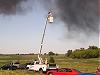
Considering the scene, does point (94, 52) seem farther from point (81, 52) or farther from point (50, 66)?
point (50, 66)

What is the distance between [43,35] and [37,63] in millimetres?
5133

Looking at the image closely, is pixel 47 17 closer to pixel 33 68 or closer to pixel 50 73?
pixel 33 68

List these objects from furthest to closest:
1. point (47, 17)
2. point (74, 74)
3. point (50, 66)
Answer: point (47, 17)
point (50, 66)
point (74, 74)

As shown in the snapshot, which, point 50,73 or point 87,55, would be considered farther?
point 87,55

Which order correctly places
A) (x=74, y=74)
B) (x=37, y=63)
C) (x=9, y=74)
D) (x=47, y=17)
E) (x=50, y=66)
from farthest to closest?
(x=37, y=63) < (x=47, y=17) < (x=50, y=66) < (x=9, y=74) < (x=74, y=74)

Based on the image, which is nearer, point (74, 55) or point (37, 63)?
point (37, 63)

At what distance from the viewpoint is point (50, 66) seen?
43219 mm

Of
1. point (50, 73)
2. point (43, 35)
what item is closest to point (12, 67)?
point (43, 35)

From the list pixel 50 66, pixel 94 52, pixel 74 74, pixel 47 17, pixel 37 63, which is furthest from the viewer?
pixel 94 52

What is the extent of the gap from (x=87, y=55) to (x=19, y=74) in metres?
124

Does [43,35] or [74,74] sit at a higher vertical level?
[43,35]

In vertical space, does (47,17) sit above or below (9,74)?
above

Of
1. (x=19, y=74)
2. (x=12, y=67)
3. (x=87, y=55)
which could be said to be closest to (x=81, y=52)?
(x=87, y=55)

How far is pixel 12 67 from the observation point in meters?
52.0
